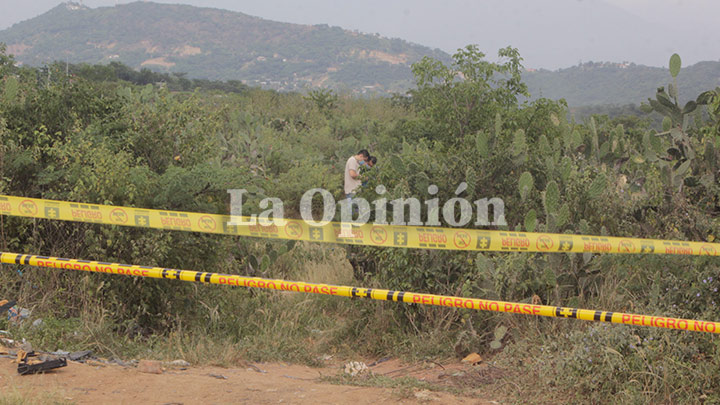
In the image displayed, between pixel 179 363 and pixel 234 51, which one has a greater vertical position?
pixel 234 51

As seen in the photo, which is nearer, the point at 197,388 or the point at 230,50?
the point at 197,388

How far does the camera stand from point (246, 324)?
7543 mm

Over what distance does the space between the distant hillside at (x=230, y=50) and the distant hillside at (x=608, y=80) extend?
38.4 metres

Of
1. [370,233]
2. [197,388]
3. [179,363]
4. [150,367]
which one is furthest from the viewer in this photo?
[370,233]

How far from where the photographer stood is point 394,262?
7.63 metres

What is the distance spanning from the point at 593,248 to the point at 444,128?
372 centimetres

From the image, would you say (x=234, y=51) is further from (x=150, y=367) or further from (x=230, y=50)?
(x=150, y=367)

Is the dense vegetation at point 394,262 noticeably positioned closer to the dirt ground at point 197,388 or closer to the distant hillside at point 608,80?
the dirt ground at point 197,388

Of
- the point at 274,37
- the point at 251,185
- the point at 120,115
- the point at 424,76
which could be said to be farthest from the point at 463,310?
the point at 274,37

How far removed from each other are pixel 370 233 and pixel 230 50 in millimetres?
182177

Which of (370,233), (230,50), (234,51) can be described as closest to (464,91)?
(370,233)

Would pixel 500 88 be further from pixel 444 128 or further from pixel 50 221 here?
pixel 50 221

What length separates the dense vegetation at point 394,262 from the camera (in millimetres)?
5754

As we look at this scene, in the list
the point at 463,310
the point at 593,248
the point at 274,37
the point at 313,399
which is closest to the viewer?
the point at 313,399
